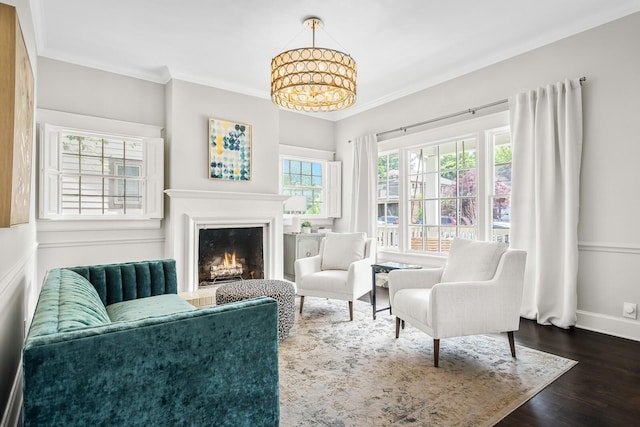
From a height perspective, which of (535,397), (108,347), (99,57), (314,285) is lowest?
(535,397)

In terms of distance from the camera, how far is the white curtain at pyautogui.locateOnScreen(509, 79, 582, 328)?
3211 millimetres

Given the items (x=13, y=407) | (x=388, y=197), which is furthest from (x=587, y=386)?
(x=388, y=197)

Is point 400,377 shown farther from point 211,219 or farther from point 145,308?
point 211,219

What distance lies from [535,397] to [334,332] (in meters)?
1.57

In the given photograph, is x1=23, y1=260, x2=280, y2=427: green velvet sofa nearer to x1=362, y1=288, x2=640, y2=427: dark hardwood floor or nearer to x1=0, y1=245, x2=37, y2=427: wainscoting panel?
x1=0, y1=245, x2=37, y2=427: wainscoting panel

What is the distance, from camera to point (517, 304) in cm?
261

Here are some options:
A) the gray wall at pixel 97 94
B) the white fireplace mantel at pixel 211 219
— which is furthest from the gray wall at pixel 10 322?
the white fireplace mantel at pixel 211 219

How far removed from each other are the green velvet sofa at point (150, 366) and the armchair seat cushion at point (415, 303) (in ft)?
4.91

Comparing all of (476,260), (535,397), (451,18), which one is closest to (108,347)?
(535,397)

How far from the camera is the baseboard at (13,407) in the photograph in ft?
5.31

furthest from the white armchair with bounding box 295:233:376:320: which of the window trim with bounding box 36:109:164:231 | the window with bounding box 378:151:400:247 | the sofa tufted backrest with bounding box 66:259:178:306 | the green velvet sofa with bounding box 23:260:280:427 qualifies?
the green velvet sofa with bounding box 23:260:280:427

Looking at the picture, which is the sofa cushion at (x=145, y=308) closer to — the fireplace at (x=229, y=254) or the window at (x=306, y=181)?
the fireplace at (x=229, y=254)

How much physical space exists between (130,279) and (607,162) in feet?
13.4

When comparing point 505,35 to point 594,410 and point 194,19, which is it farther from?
point 594,410
